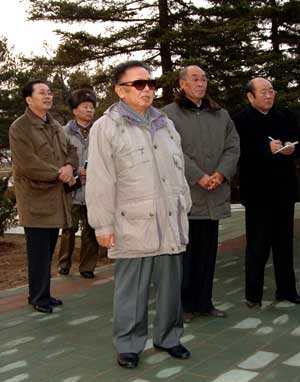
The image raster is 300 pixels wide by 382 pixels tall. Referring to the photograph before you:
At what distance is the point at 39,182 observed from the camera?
15.9 ft

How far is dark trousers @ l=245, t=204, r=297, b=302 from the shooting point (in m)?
4.77

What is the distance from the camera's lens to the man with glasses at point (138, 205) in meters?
3.42

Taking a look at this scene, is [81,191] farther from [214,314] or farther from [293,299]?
[293,299]

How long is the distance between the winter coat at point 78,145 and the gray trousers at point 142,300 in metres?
2.53

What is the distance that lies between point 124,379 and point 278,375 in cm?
94

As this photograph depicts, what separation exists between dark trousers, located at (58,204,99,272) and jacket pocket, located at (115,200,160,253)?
278 centimetres

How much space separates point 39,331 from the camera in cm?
442

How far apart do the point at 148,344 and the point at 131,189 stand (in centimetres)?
124

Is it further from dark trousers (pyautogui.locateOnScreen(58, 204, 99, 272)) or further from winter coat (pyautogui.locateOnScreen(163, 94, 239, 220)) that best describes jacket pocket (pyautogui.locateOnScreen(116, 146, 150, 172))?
dark trousers (pyautogui.locateOnScreen(58, 204, 99, 272))

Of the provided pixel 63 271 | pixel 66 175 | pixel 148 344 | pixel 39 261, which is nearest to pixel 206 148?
pixel 66 175

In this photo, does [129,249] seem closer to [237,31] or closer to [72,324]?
[72,324]

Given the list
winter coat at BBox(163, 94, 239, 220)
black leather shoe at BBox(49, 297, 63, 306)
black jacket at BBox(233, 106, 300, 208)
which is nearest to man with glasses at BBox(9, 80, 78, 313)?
black leather shoe at BBox(49, 297, 63, 306)

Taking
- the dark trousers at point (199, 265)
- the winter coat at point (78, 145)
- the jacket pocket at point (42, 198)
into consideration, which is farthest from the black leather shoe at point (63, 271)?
the dark trousers at point (199, 265)

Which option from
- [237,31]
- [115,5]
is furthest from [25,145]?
[115,5]
